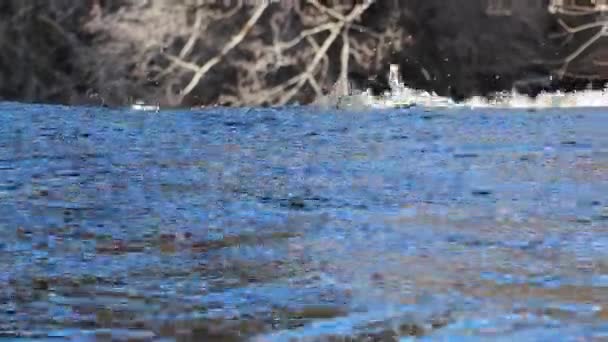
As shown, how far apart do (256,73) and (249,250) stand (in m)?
2.17

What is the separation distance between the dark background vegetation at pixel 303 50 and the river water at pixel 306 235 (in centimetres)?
78

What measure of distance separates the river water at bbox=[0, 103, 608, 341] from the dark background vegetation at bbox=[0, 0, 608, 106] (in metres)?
0.78

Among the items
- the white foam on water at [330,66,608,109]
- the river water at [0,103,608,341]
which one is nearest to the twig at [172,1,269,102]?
the white foam on water at [330,66,608,109]

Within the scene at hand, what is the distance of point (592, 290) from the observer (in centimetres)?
105

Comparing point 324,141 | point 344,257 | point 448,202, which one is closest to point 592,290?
point 344,257

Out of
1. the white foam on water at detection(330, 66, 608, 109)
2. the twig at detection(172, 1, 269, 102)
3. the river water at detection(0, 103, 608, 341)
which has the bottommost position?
the river water at detection(0, 103, 608, 341)

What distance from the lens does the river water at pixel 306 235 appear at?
0.94 m

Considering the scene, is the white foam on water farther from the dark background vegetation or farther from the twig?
the twig

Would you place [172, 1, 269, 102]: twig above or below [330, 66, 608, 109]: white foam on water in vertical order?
above

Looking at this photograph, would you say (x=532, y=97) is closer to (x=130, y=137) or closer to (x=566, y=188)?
(x=130, y=137)

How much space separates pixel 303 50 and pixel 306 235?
2.08 m

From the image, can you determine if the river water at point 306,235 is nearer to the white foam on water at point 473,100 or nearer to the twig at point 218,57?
the white foam on water at point 473,100

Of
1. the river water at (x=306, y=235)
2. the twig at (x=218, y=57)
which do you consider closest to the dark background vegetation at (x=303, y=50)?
the twig at (x=218, y=57)

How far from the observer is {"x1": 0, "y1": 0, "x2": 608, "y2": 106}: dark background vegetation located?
11.2 feet
